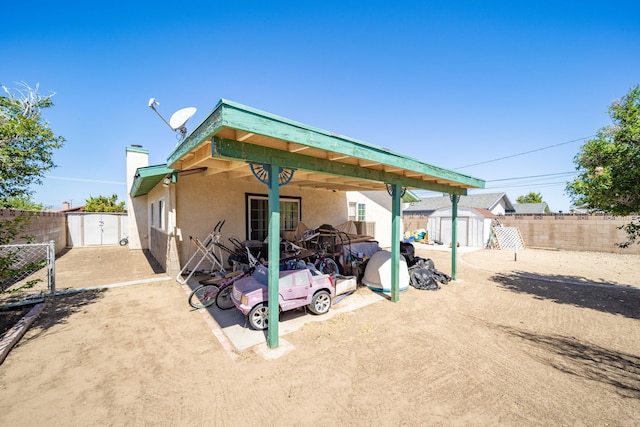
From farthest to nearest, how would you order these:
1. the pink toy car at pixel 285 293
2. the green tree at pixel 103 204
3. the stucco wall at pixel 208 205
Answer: the green tree at pixel 103 204 → the stucco wall at pixel 208 205 → the pink toy car at pixel 285 293

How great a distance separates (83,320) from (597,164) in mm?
11176

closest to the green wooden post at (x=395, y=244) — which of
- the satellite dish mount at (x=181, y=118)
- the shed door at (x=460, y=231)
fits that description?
the satellite dish mount at (x=181, y=118)

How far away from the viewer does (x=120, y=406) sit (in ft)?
8.65

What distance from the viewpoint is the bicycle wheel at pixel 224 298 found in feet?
17.0

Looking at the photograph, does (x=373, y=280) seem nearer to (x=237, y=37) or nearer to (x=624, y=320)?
(x=624, y=320)

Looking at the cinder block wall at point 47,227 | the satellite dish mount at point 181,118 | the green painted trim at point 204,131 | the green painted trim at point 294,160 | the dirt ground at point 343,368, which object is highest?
the satellite dish mount at point 181,118

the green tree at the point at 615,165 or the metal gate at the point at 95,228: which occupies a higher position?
the green tree at the point at 615,165

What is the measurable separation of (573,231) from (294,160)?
A: 64.9 feet

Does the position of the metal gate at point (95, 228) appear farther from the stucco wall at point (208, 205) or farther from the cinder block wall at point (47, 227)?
the stucco wall at point (208, 205)

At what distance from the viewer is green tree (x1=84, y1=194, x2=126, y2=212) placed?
2084 centimetres

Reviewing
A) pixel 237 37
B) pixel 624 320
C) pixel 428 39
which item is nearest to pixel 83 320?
pixel 237 37

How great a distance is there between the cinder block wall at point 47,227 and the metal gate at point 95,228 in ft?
1.76

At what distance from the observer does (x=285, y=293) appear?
177 inches

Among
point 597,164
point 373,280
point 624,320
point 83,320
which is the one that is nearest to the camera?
point 83,320
